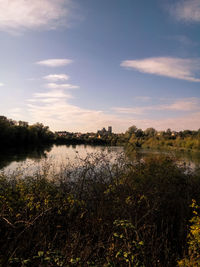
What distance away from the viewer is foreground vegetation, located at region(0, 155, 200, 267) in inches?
120

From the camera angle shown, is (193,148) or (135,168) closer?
(135,168)

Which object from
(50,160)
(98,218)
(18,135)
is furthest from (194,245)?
(18,135)

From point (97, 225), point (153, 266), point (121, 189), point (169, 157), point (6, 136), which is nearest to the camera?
point (153, 266)

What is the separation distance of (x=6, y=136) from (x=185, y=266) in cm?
5532

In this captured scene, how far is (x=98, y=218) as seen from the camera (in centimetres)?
582

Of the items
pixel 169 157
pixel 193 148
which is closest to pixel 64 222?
pixel 169 157

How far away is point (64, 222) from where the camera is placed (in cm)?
552

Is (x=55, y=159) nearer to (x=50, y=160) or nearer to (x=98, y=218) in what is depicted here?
(x=50, y=160)

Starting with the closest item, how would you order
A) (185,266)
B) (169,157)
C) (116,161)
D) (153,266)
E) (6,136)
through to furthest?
(185,266) < (153,266) < (116,161) < (169,157) < (6,136)

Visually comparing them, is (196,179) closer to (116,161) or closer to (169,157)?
(169,157)

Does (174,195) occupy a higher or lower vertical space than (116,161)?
lower

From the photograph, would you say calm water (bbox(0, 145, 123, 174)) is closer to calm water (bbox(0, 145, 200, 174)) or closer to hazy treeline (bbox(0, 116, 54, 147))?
calm water (bbox(0, 145, 200, 174))

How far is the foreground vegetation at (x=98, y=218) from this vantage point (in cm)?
305

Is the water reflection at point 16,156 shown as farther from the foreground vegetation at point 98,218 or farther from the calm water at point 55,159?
the foreground vegetation at point 98,218
